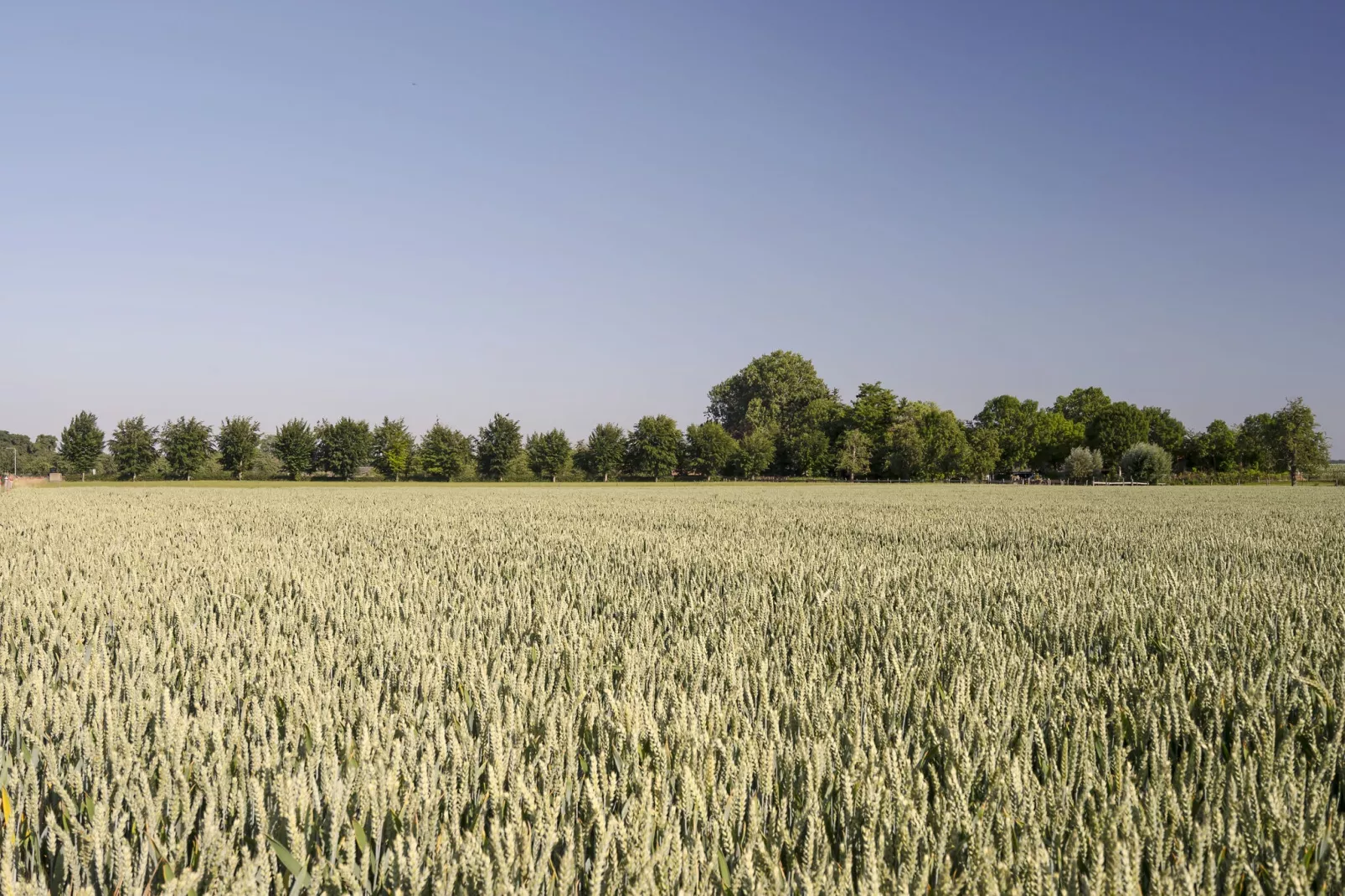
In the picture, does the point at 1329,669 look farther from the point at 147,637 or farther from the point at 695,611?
the point at 147,637

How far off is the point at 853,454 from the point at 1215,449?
42.1 meters

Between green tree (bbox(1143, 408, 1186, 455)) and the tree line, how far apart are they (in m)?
0.13

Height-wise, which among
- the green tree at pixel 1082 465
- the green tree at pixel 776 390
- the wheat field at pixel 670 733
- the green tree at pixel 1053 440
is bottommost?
the wheat field at pixel 670 733

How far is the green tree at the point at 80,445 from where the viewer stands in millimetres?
66312

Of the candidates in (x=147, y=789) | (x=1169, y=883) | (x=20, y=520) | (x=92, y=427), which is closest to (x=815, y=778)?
(x=1169, y=883)

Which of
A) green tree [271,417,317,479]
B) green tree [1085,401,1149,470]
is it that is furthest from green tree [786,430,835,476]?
green tree [271,417,317,479]

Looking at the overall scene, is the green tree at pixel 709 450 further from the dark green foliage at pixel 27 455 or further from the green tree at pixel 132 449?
the dark green foliage at pixel 27 455

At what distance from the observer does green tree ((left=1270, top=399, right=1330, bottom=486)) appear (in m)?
68.8

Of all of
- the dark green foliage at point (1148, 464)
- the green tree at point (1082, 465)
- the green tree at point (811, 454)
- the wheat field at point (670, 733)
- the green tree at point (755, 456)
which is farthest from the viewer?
the green tree at point (811, 454)

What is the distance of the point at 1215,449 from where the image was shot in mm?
81875

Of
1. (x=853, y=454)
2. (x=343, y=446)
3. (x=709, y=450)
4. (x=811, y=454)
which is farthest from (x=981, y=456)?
(x=343, y=446)

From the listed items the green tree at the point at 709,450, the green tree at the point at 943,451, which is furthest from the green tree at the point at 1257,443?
the green tree at the point at 709,450

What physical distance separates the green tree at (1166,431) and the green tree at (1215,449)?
4.49ft

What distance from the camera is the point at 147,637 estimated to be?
3025 millimetres
